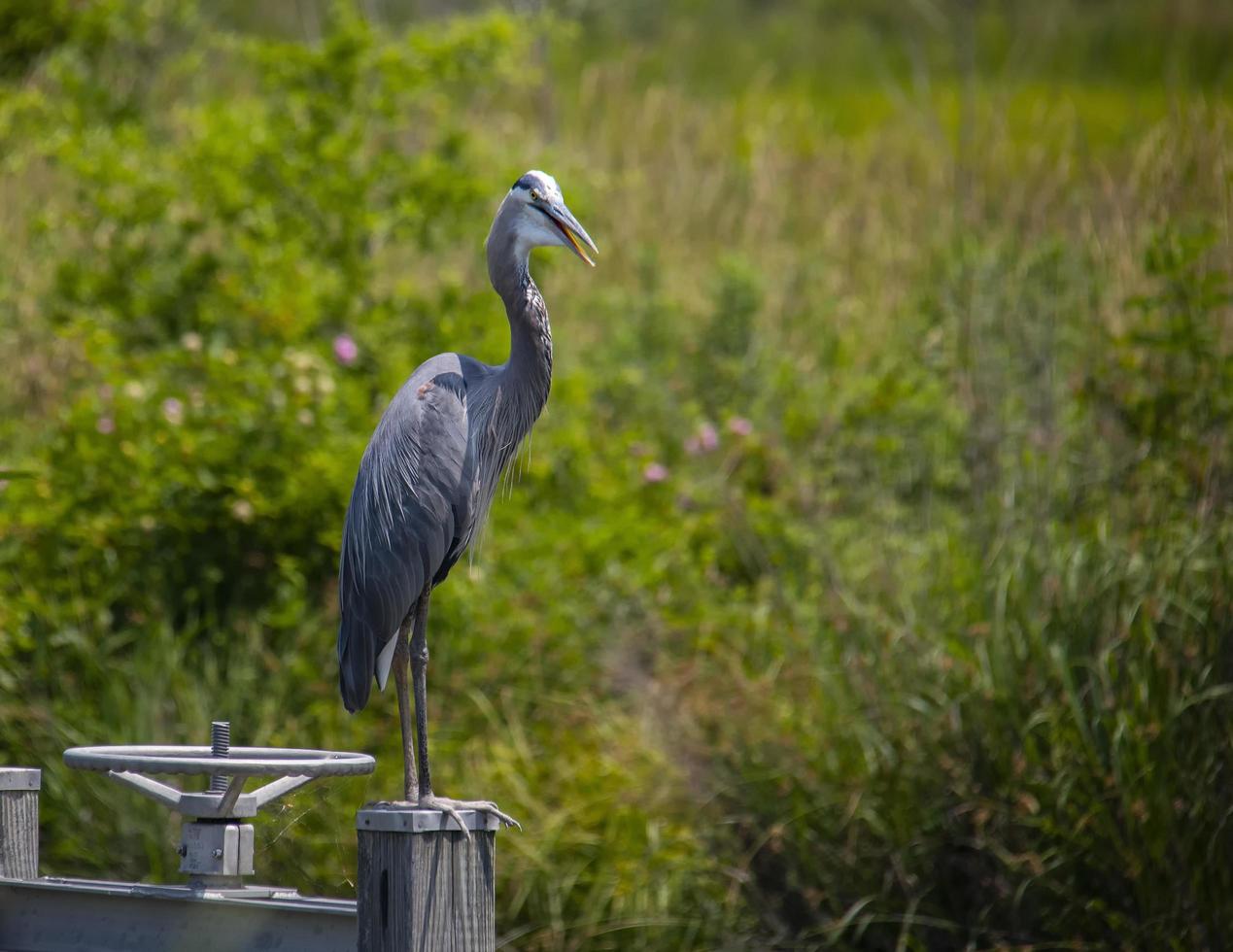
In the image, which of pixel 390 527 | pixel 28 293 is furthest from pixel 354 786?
pixel 28 293

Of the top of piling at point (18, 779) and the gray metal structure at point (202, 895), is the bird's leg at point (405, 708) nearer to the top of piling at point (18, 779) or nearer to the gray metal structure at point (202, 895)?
the gray metal structure at point (202, 895)

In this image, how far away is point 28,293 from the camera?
276 inches

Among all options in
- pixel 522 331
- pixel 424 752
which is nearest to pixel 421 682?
pixel 424 752

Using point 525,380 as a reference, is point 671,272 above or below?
above

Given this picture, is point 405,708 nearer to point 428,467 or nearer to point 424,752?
point 424,752

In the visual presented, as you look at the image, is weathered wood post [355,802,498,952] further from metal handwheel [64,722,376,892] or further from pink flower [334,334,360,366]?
pink flower [334,334,360,366]

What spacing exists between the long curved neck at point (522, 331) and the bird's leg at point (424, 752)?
1.42 ft

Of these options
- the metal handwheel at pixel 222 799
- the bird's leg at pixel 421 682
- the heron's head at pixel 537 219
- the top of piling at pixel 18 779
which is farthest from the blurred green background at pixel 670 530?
the heron's head at pixel 537 219

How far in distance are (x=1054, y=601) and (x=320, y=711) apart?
2.31 m

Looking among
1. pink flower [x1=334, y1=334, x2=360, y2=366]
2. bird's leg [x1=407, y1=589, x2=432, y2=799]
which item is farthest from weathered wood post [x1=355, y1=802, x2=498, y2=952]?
pink flower [x1=334, y1=334, x2=360, y2=366]

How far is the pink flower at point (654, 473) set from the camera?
234 inches

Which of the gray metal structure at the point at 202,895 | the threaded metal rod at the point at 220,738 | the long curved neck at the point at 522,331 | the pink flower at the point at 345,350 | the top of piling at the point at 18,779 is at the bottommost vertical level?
the gray metal structure at the point at 202,895

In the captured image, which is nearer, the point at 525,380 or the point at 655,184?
the point at 525,380

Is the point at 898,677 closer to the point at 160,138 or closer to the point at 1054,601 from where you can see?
the point at 1054,601
